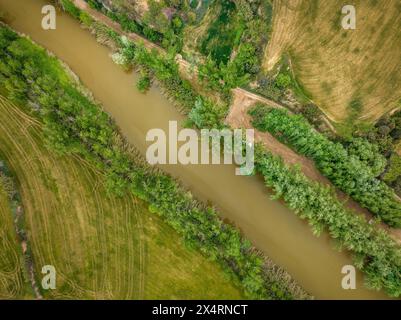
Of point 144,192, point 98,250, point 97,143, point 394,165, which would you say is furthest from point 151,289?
point 394,165

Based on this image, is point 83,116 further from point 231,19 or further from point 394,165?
point 394,165

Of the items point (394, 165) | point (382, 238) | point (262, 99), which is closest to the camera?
point (382, 238)

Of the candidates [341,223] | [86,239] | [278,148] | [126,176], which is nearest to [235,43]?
[278,148]

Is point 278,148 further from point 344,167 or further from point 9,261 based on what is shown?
point 9,261

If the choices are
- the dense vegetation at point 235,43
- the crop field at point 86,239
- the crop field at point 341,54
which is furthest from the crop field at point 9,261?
the crop field at point 341,54

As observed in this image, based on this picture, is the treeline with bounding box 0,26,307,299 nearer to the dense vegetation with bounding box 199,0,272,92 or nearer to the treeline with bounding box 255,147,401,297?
the treeline with bounding box 255,147,401,297

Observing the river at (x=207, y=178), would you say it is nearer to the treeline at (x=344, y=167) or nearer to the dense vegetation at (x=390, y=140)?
the treeline at (x=344, y=167)
